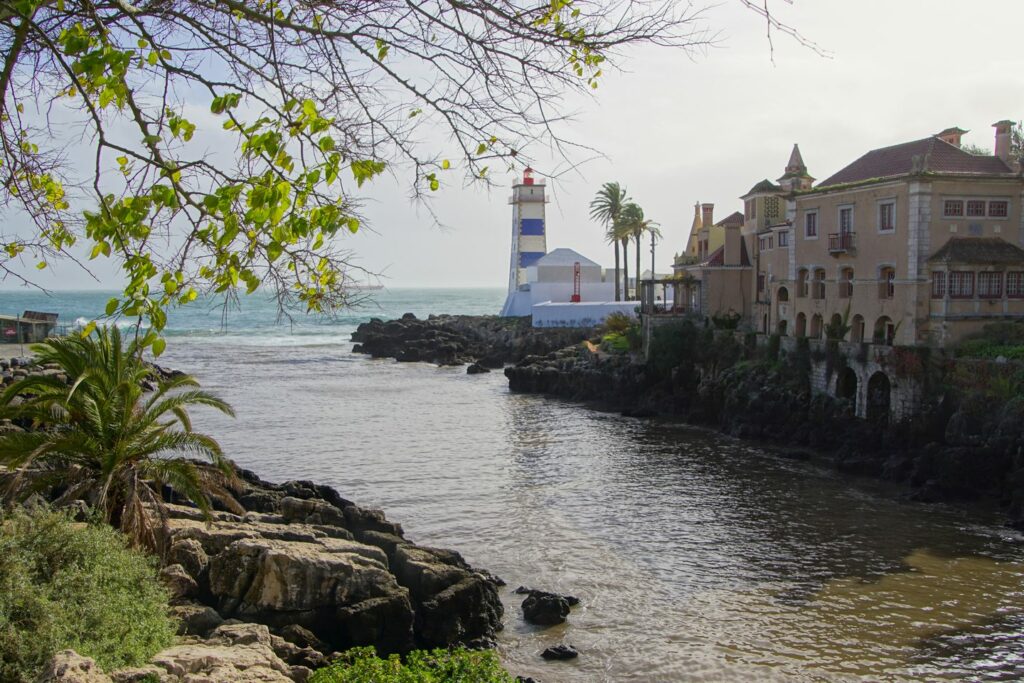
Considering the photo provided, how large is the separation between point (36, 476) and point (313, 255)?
895cm

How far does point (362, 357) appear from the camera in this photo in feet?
247

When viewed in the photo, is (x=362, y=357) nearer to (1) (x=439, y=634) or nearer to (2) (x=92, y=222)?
(1) (x=439, y=634)

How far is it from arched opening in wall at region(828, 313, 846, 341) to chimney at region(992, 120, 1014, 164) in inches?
326

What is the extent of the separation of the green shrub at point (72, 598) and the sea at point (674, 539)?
378 cm

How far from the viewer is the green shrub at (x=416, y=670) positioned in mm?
9492

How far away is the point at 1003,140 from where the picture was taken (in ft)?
114

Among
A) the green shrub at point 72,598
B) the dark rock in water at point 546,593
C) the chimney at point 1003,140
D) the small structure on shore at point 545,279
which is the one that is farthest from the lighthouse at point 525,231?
the green shrub at point 72,598

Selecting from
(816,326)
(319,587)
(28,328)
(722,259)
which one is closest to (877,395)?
(816,326)

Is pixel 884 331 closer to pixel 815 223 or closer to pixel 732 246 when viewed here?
pixel 815 223

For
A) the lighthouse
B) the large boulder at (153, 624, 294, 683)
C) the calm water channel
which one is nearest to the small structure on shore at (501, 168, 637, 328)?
the lighthouse

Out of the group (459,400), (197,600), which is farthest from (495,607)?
(459,400)

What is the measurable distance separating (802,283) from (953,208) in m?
8.73

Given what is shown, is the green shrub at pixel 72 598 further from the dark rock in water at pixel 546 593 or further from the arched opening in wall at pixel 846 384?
the arched opening in wall at pixel 846 384

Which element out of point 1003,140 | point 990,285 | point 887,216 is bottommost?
point 990,285
